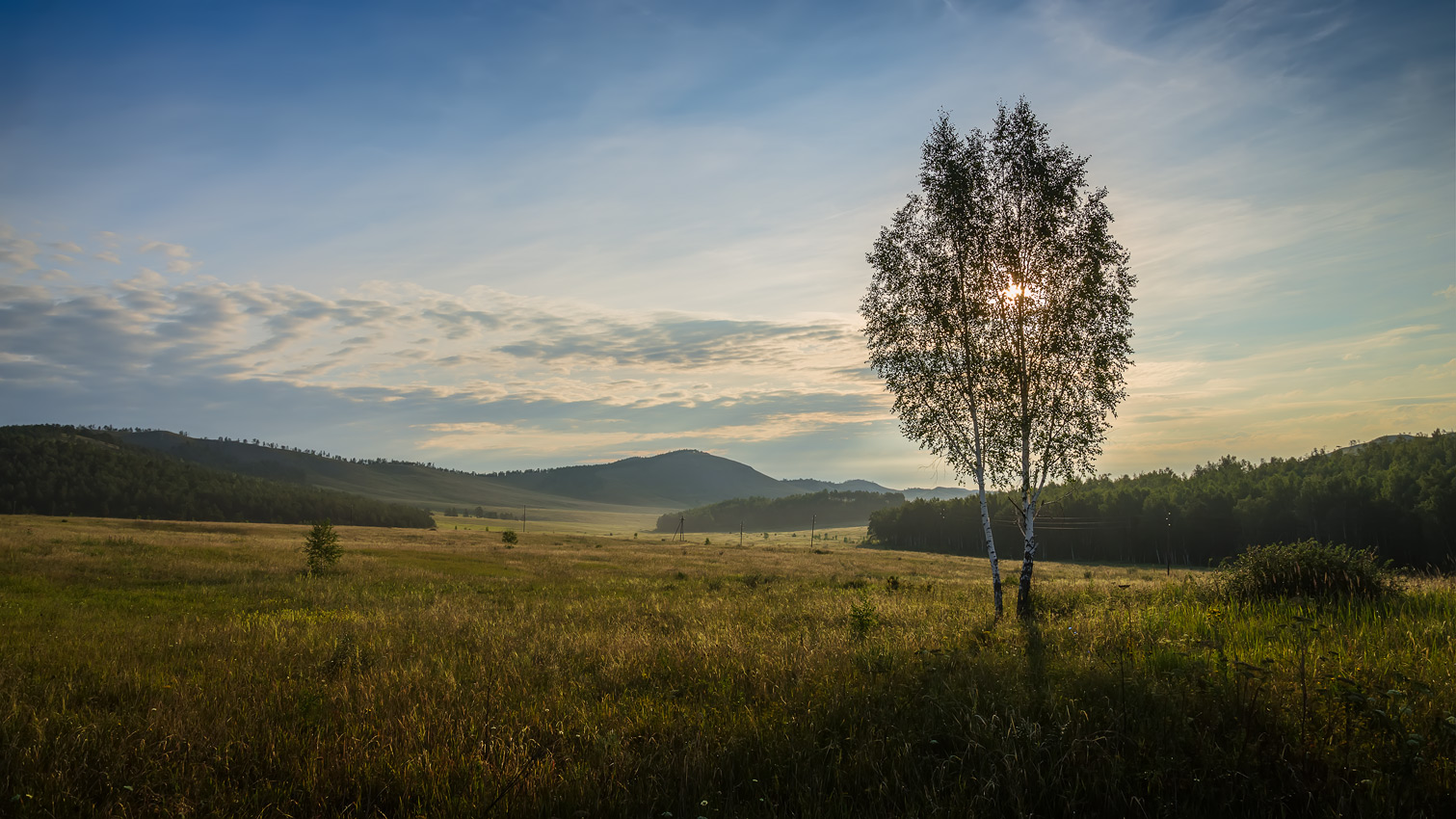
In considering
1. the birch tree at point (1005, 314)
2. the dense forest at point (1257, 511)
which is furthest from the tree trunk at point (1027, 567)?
the dense forest at point (1257, 511)

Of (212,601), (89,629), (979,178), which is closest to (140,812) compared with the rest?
(89,629)

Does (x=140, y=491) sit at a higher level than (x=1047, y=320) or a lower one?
lower

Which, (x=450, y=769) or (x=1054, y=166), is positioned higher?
(x=1054, y=166)

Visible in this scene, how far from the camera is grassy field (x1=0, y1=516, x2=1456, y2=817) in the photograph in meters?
5.16

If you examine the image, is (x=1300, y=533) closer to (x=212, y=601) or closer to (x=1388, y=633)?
(x=1388, y=633)

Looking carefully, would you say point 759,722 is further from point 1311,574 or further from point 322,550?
point 322,550

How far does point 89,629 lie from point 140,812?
12.3 m

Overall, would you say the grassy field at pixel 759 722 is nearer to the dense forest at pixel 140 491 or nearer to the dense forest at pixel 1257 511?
the dense forest at pixel 1257 511

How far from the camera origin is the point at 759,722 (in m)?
6.44

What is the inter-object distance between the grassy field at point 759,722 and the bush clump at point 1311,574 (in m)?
0.70

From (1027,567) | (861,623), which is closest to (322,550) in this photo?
(861,623)

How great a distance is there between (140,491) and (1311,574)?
210 m

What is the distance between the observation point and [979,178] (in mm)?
19797

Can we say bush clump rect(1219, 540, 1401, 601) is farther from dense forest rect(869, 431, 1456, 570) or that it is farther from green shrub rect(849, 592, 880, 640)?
dense forest rect(869, 431, 1456, 570)
